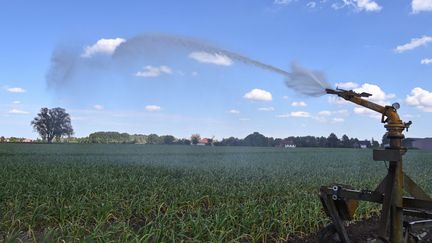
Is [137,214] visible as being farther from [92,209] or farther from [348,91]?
[348,91]

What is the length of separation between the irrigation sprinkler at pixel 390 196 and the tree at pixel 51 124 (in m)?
102

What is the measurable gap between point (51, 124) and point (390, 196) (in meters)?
109

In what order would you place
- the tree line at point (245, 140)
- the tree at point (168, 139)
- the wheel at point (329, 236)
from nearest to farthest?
the wheel at point (329, 236), the tree line at point (245, 140), the tree at point (168, 139)

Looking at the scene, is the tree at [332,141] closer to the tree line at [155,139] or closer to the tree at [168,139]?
the tree line at [155,139]

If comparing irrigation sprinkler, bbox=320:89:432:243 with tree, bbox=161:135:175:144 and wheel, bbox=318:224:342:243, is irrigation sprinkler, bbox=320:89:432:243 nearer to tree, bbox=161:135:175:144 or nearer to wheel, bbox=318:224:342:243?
wheel, bbox=318:224:342:243

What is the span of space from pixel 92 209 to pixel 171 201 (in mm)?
1647

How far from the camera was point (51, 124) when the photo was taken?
345 feet

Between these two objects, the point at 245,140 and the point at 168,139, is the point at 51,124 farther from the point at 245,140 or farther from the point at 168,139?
the point at 245,140

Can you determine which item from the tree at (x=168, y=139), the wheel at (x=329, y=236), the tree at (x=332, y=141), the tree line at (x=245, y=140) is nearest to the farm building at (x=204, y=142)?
the tree line at (x=245, y=140)

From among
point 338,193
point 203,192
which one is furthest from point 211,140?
point 338,193

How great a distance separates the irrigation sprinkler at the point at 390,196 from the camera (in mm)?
4793

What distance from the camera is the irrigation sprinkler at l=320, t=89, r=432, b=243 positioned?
4.79 m

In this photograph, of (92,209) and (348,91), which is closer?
(348,91)

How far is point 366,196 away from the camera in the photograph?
5.11m
